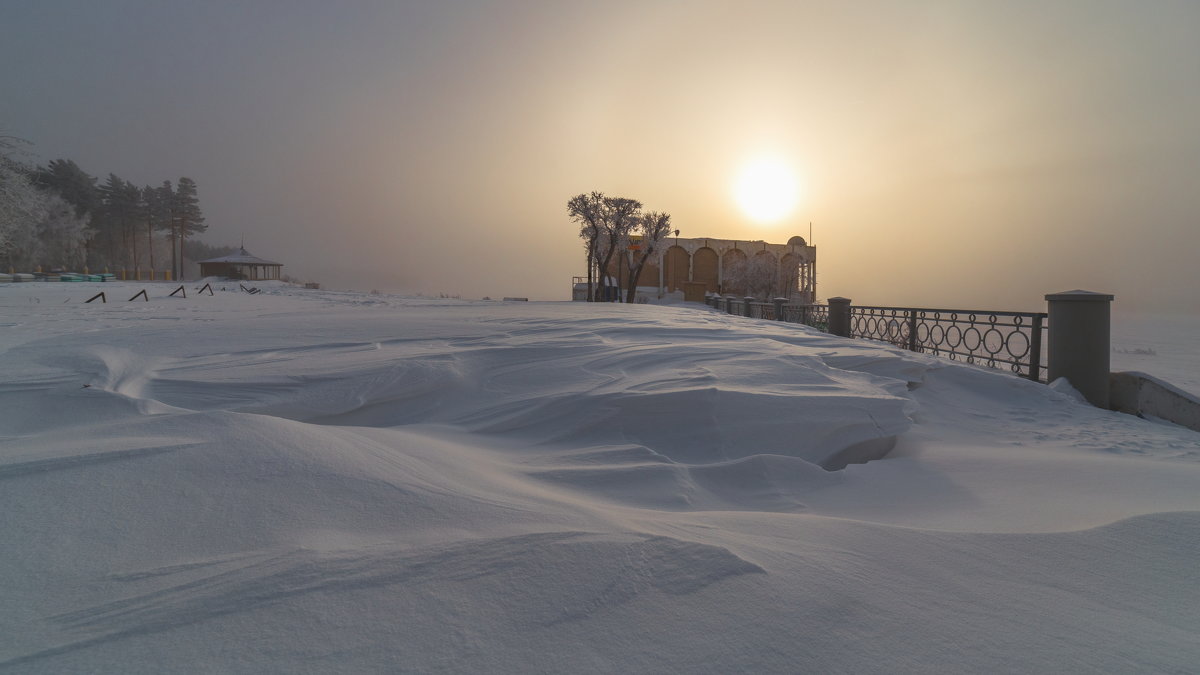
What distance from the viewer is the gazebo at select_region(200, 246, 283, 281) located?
4259cm

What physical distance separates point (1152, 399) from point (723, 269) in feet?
155

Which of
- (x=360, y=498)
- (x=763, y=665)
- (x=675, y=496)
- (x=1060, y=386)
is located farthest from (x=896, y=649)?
(x=1060, y=386)

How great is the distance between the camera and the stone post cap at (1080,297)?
5.91 m

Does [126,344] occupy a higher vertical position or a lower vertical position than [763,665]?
higher

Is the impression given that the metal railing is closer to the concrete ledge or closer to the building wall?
the concrete ledge

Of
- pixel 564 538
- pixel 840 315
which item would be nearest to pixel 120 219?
pixel 840 315

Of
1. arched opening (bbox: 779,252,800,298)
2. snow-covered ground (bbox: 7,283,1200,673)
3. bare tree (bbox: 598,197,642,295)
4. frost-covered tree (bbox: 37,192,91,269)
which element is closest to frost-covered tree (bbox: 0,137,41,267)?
snow-covered ground (bbox: 7,283,1200,673)

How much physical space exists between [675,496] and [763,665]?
1193 mm

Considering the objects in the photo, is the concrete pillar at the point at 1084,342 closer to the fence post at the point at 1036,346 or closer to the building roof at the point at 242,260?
the fence post at the point at 1036,346

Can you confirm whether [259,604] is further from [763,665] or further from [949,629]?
[949,629]

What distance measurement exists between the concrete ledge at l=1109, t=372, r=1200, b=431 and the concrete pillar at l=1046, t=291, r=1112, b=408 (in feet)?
0.32

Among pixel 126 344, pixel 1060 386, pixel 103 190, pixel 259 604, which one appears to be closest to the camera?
pixel 259 604

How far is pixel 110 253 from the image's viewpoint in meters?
49.8

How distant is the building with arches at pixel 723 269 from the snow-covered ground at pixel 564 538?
44.4 m
